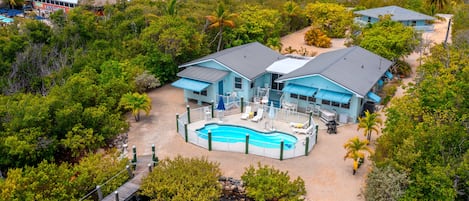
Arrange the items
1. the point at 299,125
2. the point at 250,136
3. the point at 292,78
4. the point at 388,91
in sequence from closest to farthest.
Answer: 1. the point at 299,125
2. the point at 250,136
3. the point at 292,78
4. the point at 388,91

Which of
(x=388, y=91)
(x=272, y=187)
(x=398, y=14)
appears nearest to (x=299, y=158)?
(x=272, y=187)

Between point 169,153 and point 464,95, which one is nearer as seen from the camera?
point 464,95

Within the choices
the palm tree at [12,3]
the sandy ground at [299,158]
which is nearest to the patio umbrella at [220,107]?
the sandy ground at [299,158]

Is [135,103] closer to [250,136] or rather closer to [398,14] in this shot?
[250,136]

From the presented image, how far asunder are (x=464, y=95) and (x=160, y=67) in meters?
20.8

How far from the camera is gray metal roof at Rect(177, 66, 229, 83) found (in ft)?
87.5

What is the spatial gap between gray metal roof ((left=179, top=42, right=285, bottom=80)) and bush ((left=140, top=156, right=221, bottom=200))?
34.9 ft

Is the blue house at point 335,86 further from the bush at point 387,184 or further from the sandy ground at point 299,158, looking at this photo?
the bush at point 387,184

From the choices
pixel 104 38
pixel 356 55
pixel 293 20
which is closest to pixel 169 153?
pixel 356 55

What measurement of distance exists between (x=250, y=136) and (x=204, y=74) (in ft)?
19.8

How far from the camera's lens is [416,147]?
1642 centimetres

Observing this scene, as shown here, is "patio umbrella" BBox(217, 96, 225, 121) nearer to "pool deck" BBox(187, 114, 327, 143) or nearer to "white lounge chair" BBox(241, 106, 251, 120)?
"pool deck" BBox(187, 114, 327, 143)

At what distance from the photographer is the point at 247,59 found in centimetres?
2933

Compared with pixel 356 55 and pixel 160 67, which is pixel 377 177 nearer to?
pixel 356 55
